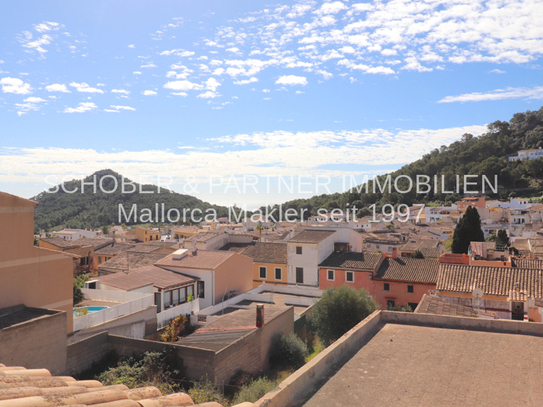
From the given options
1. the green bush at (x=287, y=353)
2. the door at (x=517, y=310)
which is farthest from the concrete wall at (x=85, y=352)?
the door at (x=517, y=310)

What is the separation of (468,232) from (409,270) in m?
17.3

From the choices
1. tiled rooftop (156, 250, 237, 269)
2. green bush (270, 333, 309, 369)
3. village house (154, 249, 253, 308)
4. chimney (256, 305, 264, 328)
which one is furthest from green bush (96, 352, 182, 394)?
tiled rooftop (156, 250, 237, 269)

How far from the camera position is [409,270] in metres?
25.2

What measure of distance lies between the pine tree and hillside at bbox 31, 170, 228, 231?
293ft

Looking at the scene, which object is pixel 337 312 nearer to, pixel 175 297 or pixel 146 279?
pixel 175 297

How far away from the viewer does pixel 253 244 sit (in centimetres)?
3294

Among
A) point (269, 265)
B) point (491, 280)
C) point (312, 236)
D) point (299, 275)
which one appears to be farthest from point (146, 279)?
point (491, 280)

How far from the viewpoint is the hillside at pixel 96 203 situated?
10438cm

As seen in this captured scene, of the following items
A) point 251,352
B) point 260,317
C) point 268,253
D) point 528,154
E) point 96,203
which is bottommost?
point 251,352

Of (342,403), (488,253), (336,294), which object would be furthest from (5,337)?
(488,253)

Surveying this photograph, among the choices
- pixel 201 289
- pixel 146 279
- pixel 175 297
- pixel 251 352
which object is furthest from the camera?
pixel 201 289

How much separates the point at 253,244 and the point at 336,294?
14281 mm

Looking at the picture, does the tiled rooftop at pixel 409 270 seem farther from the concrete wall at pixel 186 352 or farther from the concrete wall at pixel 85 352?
the concrete wall at pixel 85 352

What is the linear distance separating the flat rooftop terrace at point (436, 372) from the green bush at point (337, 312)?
11.8 metres
